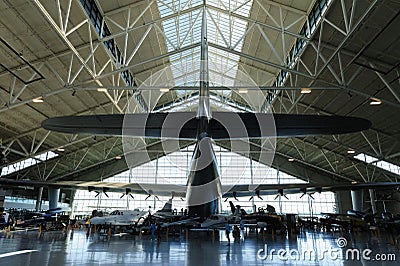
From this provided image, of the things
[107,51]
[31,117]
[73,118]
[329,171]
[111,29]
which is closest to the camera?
[73,118]

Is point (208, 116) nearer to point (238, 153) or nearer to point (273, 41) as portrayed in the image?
point (273, 41)

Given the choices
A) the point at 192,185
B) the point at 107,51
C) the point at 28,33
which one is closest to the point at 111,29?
the point at 107,51

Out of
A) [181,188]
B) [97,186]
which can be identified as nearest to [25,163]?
[97,186]

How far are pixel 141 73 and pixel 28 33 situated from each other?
12.5 metres

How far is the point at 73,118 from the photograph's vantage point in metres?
10.0

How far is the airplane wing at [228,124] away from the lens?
9898 mm

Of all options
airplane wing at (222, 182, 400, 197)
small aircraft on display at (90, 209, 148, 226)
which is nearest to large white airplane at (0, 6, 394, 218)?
small aircraft on display at (90, 209, 148, 226)

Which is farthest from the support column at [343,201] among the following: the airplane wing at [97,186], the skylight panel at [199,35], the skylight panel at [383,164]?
the airplane wing at [97,186]

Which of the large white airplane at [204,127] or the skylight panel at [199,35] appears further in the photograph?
the skylight panel at [199,35]

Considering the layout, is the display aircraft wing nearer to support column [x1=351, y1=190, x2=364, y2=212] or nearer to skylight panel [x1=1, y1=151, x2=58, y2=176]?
skylight panel [x1=1, y1=151, x2=58, y2=176]

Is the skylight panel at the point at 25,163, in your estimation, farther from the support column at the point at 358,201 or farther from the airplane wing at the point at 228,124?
the support column at the point at 358,201

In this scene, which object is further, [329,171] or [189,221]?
[329,171]

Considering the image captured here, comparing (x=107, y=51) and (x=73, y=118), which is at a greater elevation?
(x=107, y=51)

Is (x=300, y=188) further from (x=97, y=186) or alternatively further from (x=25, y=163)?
(x=25, y=163)
